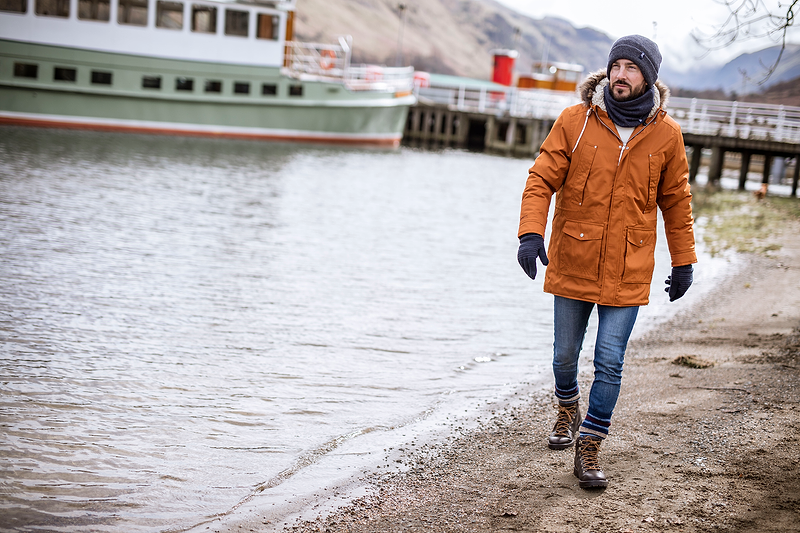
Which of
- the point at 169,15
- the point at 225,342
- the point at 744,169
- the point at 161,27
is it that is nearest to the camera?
the point at 225,342

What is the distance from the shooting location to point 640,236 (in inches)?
139

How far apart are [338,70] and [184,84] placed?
5708 millimetres

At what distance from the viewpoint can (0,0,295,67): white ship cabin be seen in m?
27.0

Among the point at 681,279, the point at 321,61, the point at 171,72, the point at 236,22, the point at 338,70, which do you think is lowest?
the point at 681,279

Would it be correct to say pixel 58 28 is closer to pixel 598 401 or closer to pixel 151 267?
pixel 151 267

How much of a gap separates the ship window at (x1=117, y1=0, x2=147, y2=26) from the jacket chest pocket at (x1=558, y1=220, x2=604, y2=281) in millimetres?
27271

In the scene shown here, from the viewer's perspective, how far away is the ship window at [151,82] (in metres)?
28.3

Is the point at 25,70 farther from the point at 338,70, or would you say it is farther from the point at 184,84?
the point at 338,70

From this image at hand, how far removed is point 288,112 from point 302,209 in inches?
633

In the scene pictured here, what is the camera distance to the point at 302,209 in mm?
14688

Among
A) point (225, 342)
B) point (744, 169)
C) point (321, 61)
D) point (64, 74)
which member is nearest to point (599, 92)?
point (225, 342)

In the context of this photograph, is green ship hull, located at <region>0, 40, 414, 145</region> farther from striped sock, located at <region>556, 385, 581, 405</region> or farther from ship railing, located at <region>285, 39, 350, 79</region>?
striped sock, located at <region>556, 385, 581, 405</region>

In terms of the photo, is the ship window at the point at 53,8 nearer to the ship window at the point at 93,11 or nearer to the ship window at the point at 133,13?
the ship window at the point at 93,11

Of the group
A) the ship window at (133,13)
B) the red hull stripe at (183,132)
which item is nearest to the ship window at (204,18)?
the ship window at (133,13)
